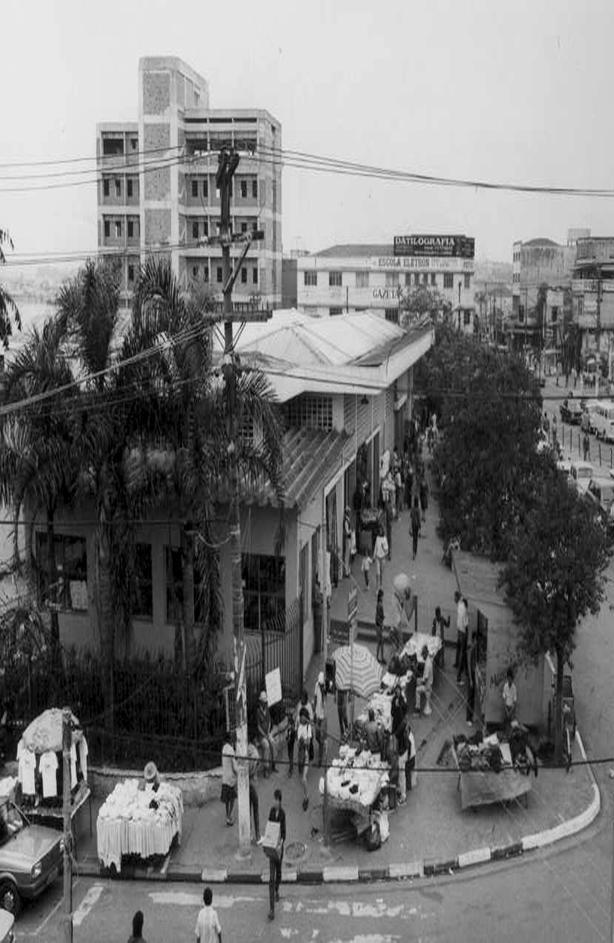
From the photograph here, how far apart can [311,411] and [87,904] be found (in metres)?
13.7

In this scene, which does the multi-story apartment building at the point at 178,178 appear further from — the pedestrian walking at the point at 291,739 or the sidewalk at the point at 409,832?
the sidewalk at the point at 409,832

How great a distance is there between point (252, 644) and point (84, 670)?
309 centimetres

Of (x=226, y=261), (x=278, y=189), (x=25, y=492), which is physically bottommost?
(x=25, y=492)

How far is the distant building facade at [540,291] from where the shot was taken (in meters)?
127

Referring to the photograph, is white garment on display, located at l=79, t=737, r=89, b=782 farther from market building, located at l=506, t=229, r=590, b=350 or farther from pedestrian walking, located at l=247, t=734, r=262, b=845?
market building, located at l=506, t=229, r=590, b=350

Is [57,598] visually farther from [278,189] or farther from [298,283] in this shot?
[298,283]

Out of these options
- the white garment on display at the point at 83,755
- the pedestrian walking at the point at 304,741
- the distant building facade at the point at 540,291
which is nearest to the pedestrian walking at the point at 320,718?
the pedestrian walking at the point at 304,741

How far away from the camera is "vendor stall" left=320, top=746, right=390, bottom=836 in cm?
1423

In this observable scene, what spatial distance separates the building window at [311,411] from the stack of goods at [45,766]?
1133 cm

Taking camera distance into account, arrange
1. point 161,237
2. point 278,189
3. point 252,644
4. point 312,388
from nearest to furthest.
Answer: point 252,644 < point 312,388 < point 161,237 < point 278,189

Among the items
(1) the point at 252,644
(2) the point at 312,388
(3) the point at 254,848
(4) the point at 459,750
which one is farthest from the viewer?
(2) the point at 312,388

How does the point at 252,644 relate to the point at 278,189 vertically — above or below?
below

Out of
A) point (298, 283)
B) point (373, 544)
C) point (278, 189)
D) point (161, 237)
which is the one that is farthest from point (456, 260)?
point (373, 544)

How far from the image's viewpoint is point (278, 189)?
86.8 m
